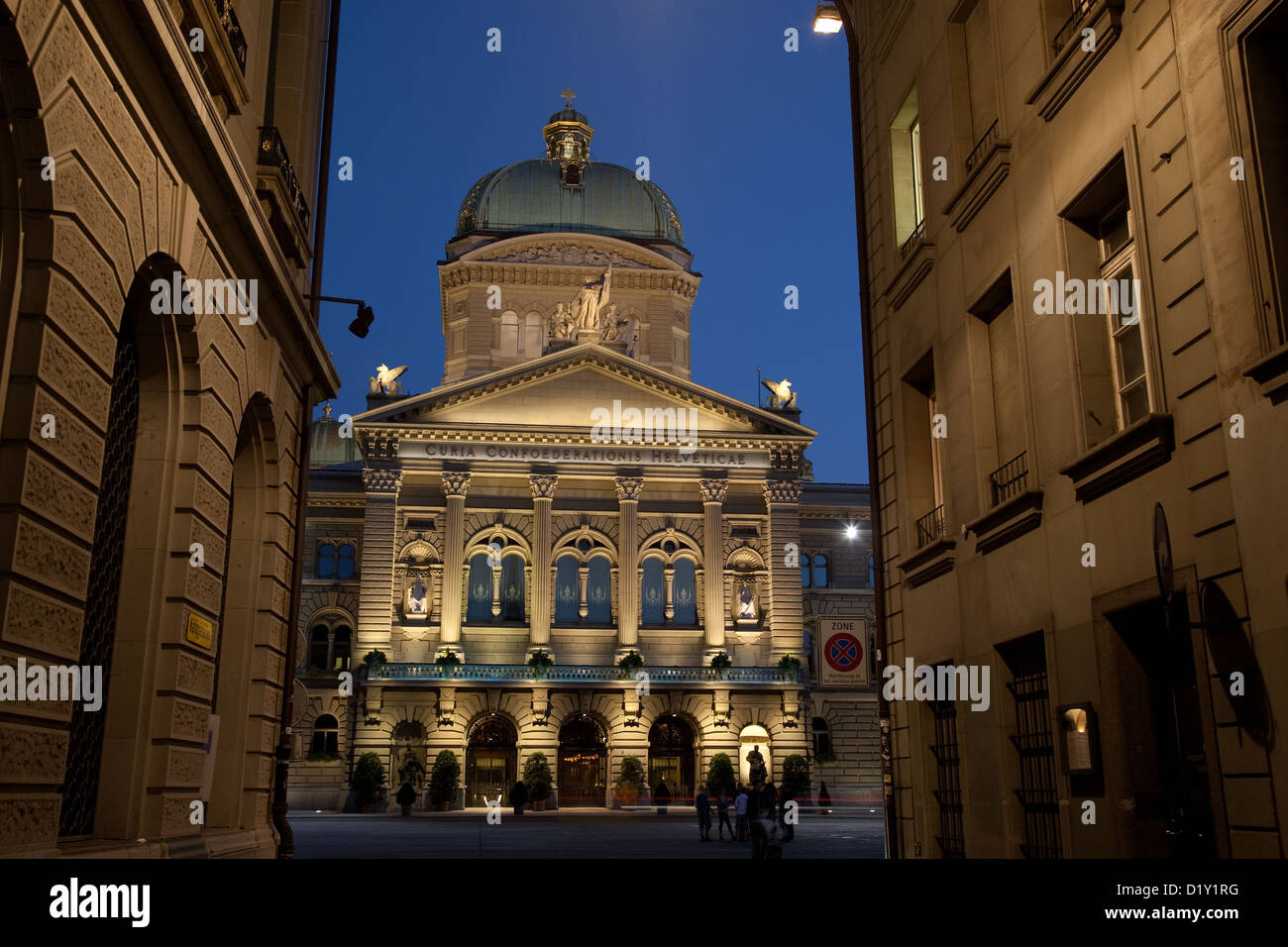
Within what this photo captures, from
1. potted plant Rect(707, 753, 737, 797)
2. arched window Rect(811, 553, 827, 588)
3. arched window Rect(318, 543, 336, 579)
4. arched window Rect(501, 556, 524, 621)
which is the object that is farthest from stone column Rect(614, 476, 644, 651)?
arched window Rect(318, 543, 336, 579)

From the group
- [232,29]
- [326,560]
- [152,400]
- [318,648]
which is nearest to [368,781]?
[318,648]

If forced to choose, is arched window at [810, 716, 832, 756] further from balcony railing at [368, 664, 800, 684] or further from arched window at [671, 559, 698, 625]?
arched window at [671, 559, 698, 625]

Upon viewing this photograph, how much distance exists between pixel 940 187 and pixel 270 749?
1176cm

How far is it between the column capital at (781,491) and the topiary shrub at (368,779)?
77.9 feet

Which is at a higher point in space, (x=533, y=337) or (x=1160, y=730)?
(x=533, y=337)

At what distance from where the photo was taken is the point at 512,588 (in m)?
60.6

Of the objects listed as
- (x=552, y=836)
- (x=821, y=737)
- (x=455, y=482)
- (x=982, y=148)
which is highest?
(x=455, y=482)

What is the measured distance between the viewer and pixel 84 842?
10.3 m

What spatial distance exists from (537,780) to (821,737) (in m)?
18.3

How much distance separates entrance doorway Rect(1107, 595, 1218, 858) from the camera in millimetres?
10023

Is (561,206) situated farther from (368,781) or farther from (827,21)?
(827,21)

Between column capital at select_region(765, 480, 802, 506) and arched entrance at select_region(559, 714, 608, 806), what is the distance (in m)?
14.9
